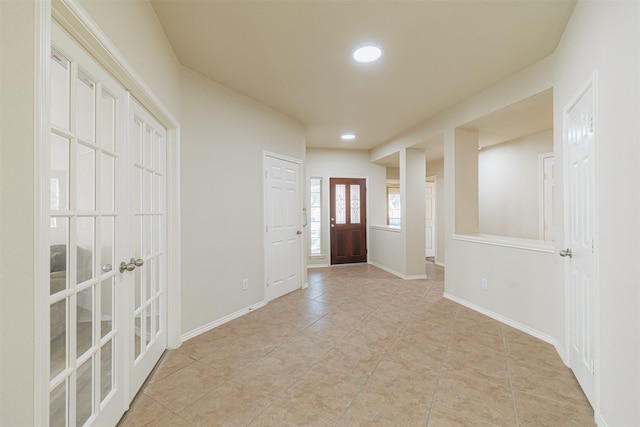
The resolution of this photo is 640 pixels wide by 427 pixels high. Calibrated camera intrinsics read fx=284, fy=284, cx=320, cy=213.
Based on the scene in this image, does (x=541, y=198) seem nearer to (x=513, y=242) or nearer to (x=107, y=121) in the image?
(x=513, y=242)

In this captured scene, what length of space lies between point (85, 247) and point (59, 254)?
0.62ft

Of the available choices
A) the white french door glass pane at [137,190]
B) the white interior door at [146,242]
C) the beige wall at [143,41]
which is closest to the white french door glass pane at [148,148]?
the white interior door at [146,242]

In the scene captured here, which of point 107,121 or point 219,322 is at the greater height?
point 107,121

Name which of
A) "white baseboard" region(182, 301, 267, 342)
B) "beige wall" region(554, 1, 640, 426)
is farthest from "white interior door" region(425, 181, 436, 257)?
"beige wall" region(554, 1, 640, 426)

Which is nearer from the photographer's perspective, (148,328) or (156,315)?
(148,328)

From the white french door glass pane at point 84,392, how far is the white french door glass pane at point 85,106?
3.41ft

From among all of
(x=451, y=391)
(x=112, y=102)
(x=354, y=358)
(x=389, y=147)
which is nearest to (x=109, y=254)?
(x=112, y=102)

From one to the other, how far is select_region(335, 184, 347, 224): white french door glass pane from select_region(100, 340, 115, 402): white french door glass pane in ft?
16.1

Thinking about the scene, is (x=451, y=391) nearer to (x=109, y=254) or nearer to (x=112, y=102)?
(x=109, y=254)

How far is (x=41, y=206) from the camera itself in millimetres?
908

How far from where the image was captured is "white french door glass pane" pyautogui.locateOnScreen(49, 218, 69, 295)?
1.08 metres

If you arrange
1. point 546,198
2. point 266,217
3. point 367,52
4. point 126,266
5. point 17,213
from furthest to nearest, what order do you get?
point 546,198 < point 266,217 < point 367,52 < point 126,266 < point 17,213

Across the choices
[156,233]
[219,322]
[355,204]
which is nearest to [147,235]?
[156,233]

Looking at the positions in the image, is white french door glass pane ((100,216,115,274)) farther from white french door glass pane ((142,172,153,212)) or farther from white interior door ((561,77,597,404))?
white interior door ((561,77,597,404))
